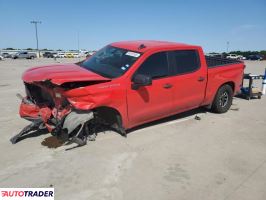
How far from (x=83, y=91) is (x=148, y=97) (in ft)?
4.49

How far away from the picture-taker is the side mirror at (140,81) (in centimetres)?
525

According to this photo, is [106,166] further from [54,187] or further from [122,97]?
[122,97]

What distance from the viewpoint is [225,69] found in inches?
290

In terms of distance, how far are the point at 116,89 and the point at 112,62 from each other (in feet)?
2.97

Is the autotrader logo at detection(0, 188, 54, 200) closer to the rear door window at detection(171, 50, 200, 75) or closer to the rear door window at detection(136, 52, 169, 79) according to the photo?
the rear door window at detection(136, 52, 169, 79)

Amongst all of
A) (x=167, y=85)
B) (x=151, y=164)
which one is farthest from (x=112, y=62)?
(x=151, y=164)

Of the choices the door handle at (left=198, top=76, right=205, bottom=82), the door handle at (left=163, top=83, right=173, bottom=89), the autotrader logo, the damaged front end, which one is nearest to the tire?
the door handle at (left=198, top=76, right=205, bottom=82)

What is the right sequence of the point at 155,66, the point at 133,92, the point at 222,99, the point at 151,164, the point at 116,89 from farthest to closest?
the point at 222,99
the point at 155,66
the point at 133,92
the point at 116,89
the point at 151,164

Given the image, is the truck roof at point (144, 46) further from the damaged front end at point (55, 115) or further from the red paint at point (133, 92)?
the damaged front end at point (55, 115)

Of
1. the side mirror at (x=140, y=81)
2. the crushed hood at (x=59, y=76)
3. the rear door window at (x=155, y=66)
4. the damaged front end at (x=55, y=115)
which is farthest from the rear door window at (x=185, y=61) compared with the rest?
the damaged front end at (x=55, y=115)

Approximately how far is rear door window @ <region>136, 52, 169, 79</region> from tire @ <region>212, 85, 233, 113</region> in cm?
207

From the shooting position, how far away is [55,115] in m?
5.29

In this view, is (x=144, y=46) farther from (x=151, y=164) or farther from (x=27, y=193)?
(x=27, y=193)

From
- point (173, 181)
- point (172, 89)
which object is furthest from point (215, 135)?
point (173, 181)
